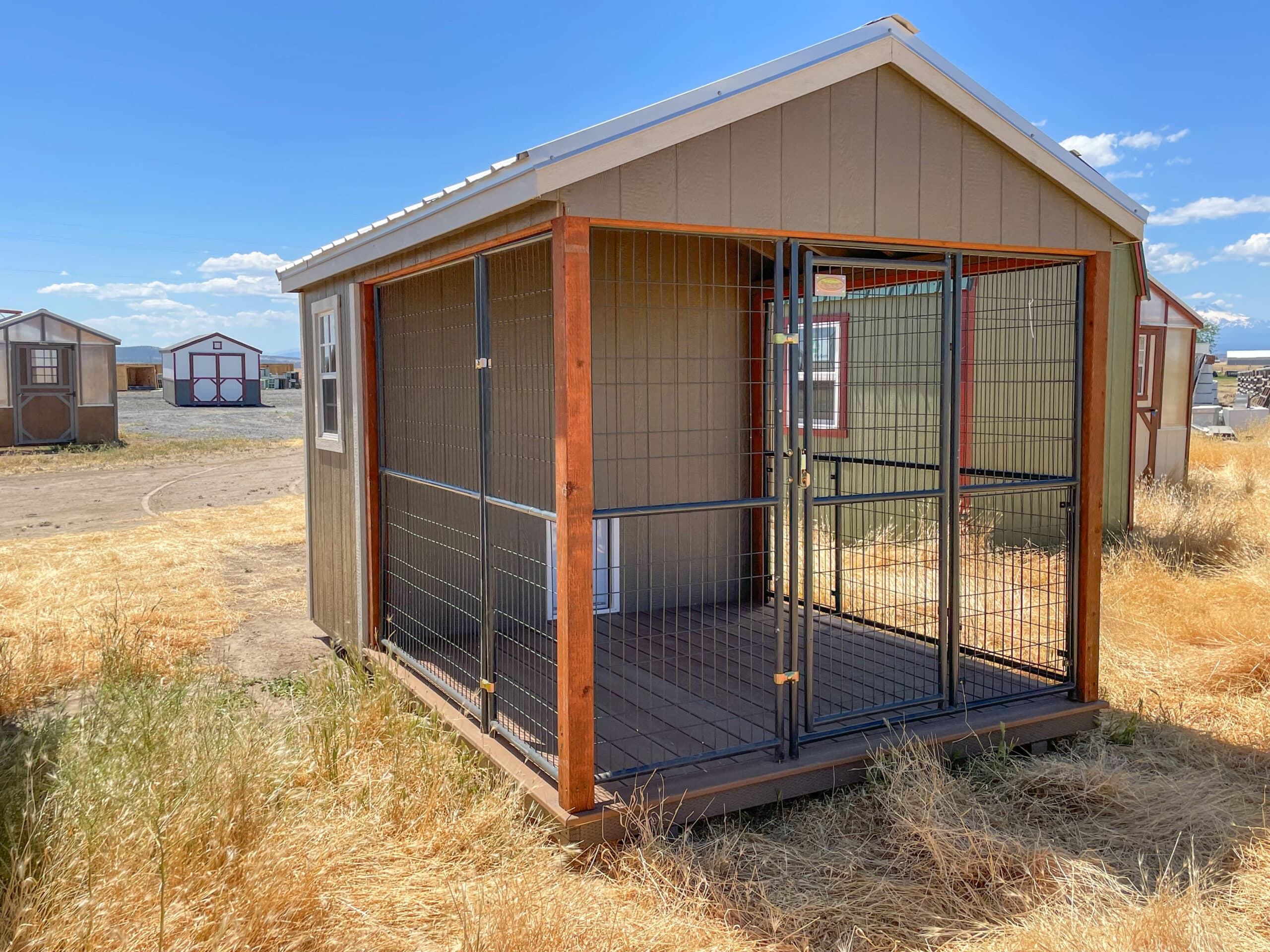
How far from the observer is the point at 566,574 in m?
A: 3.21

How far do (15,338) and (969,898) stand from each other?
19.9m

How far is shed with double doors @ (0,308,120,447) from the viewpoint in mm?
18203

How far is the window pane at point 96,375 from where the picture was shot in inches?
750

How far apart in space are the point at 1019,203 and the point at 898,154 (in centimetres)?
67

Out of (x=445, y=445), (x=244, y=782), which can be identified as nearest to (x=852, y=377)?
(x=445, y=445)

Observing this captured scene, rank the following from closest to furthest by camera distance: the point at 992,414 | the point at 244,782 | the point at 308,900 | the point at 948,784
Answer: the point at 308,900
the point at 244,782
the point at 948,784
the point at 992,414

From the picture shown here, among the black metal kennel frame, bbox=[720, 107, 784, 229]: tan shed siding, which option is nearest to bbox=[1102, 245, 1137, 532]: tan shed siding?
the black metal kennel frame

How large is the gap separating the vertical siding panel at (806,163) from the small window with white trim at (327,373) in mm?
2877

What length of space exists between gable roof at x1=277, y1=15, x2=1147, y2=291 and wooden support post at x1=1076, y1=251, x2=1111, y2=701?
0.32 meters

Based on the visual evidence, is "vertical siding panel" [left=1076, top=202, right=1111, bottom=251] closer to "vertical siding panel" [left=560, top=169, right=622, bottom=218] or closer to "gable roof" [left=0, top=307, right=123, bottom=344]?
"vertical siding panel" [left=560, top=169, right=622, bottom=218]

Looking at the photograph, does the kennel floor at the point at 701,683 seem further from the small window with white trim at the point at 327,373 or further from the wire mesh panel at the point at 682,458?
the small window with white trim at the point at 327,373

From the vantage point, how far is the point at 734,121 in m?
3.41

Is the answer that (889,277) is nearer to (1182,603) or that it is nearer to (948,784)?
(948,784)

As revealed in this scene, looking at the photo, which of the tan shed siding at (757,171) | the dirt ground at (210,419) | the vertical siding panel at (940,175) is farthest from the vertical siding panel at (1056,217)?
the dirt ground at (210,419)
